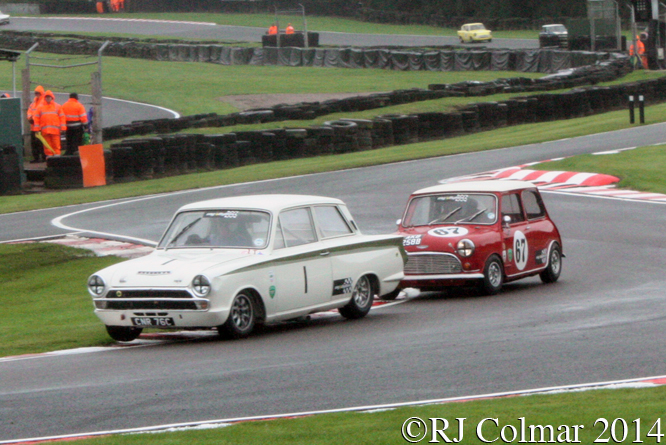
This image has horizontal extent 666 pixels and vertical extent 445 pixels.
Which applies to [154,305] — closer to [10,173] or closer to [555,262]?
[555,262]

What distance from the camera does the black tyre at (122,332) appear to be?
9.99 m

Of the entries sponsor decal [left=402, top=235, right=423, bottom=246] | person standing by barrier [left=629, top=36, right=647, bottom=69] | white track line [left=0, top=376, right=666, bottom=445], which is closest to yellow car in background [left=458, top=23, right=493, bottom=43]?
person standing by barrier [left=629, top=36, right=647, bottom=69]

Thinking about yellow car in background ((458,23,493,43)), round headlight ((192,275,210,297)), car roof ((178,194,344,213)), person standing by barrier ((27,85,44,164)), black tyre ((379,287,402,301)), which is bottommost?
black tyre ((379,287,402,301))

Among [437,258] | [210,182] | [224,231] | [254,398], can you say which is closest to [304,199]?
[224,231]

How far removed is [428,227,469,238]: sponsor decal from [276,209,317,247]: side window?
2.49 meters

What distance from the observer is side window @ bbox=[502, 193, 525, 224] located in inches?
530

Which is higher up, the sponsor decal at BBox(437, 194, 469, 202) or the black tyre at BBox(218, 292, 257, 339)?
the sponsor decal at BBox(437, 194, 469, 202)

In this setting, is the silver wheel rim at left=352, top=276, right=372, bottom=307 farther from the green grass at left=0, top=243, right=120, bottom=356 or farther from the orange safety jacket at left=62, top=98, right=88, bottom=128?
A: the orange safety jacket at left=62, top=98, right=88, bottom=128

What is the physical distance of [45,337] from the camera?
1039 cm

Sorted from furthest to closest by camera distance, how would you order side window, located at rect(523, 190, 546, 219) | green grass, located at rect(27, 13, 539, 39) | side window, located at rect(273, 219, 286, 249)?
1. green grass, located at rect(27, 13, 539, 39)
2. side window, located at rect(523, 190, 546, 219)
3. side window, located at rect(273, 219, 286, 249)

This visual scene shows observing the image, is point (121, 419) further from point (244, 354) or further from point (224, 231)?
point (224, 231)

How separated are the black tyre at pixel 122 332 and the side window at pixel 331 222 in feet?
7.26

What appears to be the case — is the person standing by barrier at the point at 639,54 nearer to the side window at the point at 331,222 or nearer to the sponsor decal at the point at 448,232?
the sponsor decal at the point at 448,232

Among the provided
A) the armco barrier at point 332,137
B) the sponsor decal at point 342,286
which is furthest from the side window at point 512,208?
the armco barrier at point 332,137
